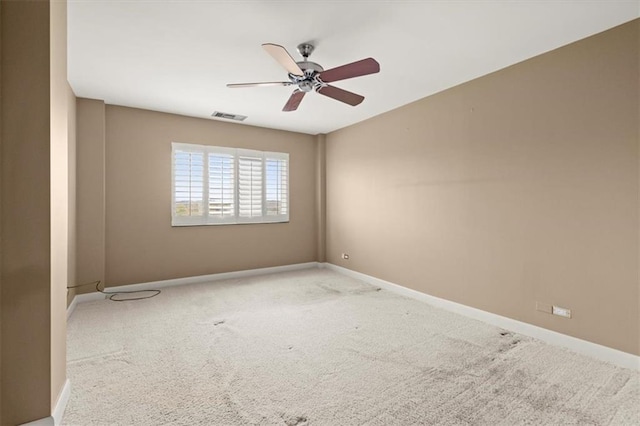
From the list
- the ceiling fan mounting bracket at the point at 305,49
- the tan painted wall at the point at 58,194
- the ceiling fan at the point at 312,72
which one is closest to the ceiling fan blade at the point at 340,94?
the ceiling fan at the point at 312,72

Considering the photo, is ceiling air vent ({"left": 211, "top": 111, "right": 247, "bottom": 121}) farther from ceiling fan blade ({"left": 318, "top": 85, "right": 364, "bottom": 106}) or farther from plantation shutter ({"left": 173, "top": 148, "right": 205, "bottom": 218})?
ceiling fan blade ({"left": 318, "top": 85, "right": 364, "bottom": 106})

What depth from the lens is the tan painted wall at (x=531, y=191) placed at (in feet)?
8.02

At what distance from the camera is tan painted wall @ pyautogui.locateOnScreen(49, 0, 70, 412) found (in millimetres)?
1710

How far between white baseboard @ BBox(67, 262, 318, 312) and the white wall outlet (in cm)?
397

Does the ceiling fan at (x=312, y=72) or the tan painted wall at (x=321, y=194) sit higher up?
the ceiling fan at (x=312, y=72)

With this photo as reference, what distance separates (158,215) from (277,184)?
6.70ft

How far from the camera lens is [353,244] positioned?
5.37 metres

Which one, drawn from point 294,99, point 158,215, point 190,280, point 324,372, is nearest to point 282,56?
point 294,99

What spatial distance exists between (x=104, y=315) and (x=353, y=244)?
3619 millimetres

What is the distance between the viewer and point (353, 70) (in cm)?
243

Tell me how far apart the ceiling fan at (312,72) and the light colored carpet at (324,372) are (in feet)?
7.61

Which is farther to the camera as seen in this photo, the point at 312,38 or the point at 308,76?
the point at 308,76

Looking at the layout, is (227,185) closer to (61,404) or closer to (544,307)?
(61,404)

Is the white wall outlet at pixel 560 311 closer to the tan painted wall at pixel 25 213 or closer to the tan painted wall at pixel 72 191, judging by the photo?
the tan painted wall at pixel 25 213
